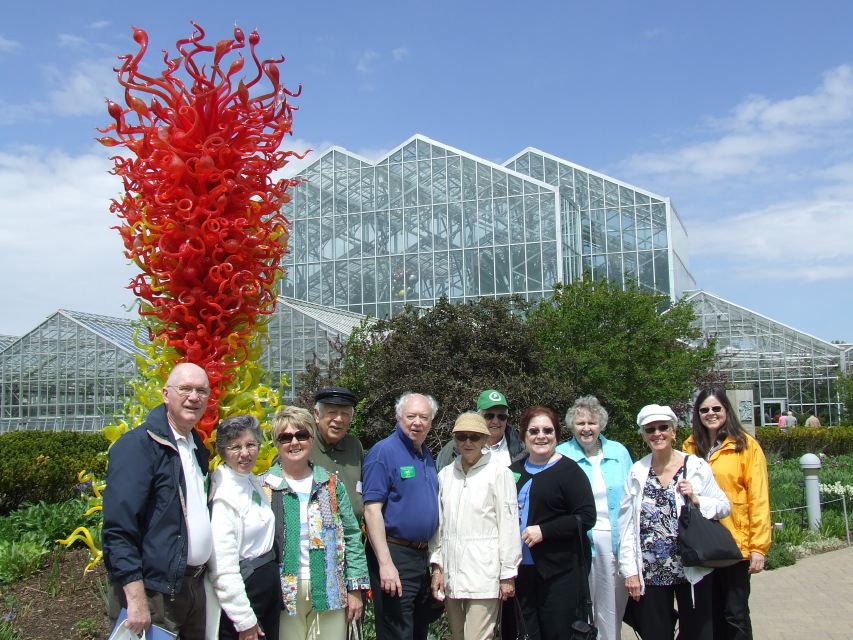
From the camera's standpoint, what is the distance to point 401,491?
4.14 metres

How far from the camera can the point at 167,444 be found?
3.19 meters

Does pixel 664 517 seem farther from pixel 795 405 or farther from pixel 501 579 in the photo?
pixel 795 405

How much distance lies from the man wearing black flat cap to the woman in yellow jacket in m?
1.98

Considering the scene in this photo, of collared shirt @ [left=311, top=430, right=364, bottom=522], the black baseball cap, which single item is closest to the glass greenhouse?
collared shirt @ [left=311, top=430, right=364, bottom=522]

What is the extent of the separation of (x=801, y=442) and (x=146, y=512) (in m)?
20.9

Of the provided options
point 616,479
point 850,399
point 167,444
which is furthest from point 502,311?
point 850,399

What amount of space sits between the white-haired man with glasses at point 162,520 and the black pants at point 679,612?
2.29 metres

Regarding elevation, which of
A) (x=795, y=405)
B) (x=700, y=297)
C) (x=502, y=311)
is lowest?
(x=795, y=405)

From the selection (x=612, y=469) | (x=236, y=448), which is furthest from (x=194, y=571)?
(x=612, y=469)

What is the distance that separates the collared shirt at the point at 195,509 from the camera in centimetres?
320

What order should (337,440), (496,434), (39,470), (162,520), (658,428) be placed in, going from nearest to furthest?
1. (162,520)
2. (658,428)
3. (337,440)
4. (496,434)
5. (39,470)

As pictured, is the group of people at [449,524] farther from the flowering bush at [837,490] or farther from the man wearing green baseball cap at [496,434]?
the flowering bush at [837,490]

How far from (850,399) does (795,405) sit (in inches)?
133

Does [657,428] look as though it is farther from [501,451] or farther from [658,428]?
[501,451]
